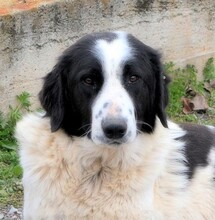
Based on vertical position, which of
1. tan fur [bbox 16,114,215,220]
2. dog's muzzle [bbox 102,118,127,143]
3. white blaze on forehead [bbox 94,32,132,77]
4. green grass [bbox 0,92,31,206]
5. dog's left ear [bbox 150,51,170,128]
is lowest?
green grass [bbox 0,92,31,206]

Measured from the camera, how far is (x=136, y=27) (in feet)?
25.0

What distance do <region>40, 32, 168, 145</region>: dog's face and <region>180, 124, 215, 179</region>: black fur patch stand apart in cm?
32

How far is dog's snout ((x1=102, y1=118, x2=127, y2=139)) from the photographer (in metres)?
3.86

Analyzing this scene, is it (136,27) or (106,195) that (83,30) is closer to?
(136,27)

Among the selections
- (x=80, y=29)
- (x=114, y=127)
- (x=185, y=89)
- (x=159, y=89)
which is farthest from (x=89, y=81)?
(x=185, y=89)

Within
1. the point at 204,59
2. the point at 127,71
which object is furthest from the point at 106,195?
the point at 204,59

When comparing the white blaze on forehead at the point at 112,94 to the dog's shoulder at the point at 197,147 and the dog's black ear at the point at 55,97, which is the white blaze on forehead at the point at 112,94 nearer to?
the dog's black ear at the point at 55,97

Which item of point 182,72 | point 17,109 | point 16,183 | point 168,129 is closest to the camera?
point 168,129

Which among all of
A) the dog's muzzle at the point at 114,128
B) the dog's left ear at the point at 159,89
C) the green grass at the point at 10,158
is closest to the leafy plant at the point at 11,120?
the green grass at the point at 10,158

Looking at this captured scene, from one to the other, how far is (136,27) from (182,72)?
0.87 m

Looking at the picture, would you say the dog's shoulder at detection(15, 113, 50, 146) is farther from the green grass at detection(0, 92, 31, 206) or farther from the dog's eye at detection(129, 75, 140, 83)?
the green grass at detection(0, 92, 31, 206)

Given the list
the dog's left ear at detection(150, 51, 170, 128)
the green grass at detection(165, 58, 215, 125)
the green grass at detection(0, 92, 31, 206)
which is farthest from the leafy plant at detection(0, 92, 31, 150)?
the dog's left ear at detection(150, 51, 170, 128)

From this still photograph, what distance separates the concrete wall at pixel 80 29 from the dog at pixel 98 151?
5.39 feet

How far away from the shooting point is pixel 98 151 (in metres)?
4.38
